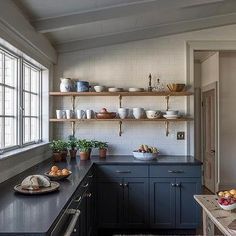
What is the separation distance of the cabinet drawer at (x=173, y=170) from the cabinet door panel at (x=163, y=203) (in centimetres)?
9

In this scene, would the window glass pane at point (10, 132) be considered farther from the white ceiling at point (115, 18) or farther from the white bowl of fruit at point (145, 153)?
the white bowl of fruit at point (145, 153)

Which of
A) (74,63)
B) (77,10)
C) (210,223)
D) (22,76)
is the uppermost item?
(77,10)

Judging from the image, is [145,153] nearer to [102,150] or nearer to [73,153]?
[102,150]

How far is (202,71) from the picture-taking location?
700 centimetres

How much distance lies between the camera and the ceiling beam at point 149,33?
4.35 metres

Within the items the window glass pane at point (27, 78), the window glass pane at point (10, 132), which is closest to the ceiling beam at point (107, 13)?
the window glass pane at point (27, 78)

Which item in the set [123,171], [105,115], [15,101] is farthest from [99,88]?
[15,101]

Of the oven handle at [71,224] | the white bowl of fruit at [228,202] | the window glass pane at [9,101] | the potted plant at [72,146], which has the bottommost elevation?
the oven handle at [71,224]

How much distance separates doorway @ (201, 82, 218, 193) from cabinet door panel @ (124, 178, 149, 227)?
2.55 m

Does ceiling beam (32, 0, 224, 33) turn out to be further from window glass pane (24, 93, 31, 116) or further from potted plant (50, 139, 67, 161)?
potted plant (50, 139, 67, 161)

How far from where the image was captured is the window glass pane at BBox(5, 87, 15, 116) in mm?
3160

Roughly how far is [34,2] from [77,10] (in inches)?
19.9

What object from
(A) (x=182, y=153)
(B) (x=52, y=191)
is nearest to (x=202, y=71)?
(A) (x=182, y=153)

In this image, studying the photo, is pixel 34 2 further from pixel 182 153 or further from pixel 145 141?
pixel 182 153
